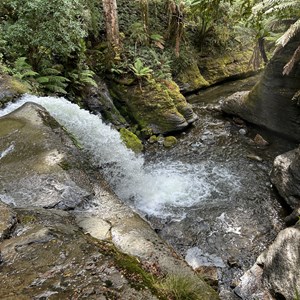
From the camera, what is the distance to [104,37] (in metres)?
10.4

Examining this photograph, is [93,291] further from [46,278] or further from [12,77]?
[12,77]

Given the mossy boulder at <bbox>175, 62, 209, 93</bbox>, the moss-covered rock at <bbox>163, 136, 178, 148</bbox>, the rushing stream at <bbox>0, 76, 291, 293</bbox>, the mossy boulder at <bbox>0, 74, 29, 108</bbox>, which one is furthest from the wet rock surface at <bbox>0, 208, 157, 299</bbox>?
the mossy boulder at <bbox>175, 62, 209, 93</bbox>

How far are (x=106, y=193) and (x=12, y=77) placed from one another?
13.2 feet

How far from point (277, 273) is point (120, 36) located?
9.14 metres

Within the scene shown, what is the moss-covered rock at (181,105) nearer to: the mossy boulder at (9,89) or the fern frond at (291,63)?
the fern frond at (291,63)

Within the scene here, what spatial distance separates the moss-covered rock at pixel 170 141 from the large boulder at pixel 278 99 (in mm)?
2498

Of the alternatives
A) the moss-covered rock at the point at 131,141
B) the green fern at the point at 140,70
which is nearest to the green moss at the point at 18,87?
the moss-covered rock at the point at 131,141

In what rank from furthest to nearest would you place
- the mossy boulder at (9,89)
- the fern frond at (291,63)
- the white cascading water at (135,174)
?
the mossy boulder at (9,89)
the white cascading water at (135,174)
the fern frond at (291,63)

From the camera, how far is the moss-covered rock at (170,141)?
28.0ft

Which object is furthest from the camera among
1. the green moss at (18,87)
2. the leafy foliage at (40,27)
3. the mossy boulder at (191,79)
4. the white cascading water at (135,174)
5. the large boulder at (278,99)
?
the mossy boulder at (191,79)

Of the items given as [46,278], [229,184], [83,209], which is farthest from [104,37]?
[46,278]

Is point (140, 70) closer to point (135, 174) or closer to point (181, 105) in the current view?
point (181, 105)

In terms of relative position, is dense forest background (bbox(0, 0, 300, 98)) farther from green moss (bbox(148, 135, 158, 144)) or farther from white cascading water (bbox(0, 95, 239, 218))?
green moss (bbox(148, 135, 158, 144))

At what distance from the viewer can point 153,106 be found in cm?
902
